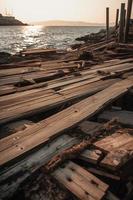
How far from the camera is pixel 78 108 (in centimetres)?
442

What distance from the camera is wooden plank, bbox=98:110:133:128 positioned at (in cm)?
418

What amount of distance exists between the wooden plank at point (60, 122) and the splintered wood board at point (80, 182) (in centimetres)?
54

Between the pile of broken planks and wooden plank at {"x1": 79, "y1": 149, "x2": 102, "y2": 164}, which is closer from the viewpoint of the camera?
the pile of broken planks

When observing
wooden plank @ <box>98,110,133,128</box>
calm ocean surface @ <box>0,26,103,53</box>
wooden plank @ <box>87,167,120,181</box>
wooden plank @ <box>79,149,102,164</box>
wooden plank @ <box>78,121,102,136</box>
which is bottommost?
calm ocean surface @ <box>0,26,103,53</box>

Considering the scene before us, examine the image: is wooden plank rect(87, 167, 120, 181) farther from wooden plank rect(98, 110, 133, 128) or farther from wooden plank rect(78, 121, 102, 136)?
wooden plank rect(98, 110, 133, 128)

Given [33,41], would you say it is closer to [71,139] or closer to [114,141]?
[71,139]

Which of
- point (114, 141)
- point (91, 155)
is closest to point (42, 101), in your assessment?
point (114, 141)

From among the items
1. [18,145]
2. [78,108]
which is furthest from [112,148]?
[78,108]

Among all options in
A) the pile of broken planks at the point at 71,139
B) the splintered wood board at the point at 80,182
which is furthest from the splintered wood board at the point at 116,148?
the splintered wood board at the point at 80,182

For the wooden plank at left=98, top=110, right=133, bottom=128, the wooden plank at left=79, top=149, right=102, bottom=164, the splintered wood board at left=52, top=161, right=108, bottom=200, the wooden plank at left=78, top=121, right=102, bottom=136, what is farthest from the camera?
the wooden plank at left=98, top=110, right=133, bottom=128

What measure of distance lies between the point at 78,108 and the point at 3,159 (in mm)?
1859

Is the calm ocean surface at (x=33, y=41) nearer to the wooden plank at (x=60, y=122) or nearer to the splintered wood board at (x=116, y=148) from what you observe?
the wooden plank at (x=60, y=122)

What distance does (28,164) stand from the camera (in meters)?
2.86

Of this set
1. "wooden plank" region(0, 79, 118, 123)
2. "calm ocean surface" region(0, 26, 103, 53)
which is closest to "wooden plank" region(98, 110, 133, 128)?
"wooden plank" region(0, 79, 118, 123)
